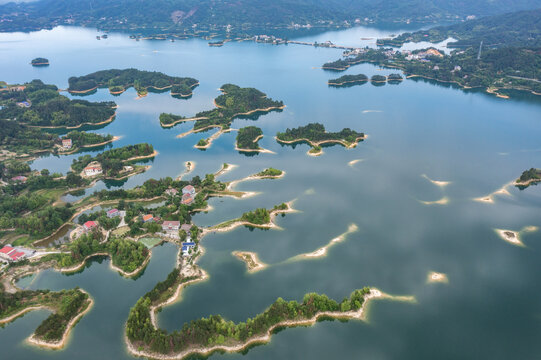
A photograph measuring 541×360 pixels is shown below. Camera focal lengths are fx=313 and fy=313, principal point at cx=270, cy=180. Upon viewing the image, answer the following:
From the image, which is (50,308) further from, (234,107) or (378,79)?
(378,79)

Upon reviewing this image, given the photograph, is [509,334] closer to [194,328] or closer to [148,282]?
[194,328]

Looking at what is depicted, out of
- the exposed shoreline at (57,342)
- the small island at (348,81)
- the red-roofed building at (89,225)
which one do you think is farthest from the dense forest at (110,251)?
the small island at (348,81)

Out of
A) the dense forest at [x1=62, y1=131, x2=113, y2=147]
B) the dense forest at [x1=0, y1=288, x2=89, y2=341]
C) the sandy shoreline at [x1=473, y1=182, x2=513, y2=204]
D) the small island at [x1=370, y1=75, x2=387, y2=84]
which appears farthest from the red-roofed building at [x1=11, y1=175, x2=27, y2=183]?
the small island at [x1=370, y1=75, x2=387, y2=84]

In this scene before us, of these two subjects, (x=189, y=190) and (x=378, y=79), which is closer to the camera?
(x=189, y=190)

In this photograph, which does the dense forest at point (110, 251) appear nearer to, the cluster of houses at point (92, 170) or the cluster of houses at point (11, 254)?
the cluster of houses at point (11, 254)

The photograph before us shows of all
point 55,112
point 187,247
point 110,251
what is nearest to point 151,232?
point 110,251

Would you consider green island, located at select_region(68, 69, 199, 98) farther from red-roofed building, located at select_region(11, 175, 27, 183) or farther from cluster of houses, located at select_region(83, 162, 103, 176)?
red-roofed building, located at select_region(11, 175, 27, 183)

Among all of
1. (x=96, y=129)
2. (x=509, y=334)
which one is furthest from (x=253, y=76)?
(x=509, y=334)
